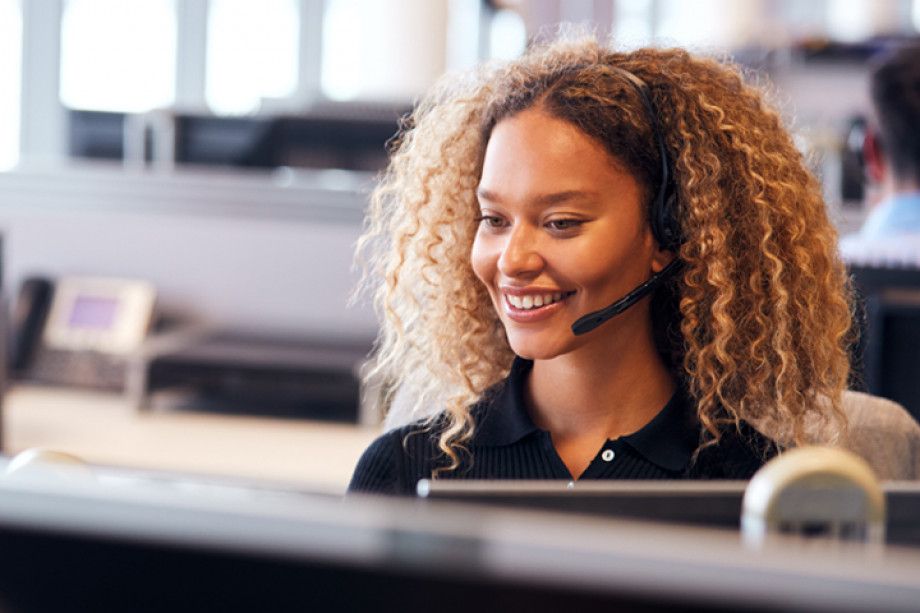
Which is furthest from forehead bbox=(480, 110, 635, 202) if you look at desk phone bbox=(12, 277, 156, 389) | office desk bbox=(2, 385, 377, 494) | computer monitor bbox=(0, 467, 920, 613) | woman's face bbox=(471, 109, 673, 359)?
desk phone bbox=(12, 277, 156, 389)

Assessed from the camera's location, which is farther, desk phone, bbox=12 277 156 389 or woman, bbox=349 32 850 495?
desk phone, bbox=12 277 156 389

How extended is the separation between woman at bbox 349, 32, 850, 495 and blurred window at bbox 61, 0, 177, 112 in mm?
5176

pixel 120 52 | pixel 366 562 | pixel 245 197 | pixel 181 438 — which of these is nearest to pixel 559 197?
pixel 366 562

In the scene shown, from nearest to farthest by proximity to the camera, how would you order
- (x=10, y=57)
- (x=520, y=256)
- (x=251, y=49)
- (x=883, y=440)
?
(x=520, y=256) → (x=883, y=440) → (x=10, y=57) → (x=251, y=49)

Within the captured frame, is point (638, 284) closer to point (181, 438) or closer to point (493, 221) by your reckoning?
point (493, 221)

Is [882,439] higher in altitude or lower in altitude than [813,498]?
lower

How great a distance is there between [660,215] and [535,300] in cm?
15

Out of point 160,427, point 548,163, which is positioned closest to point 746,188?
point 548,163

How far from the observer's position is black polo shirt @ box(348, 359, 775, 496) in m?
0.91

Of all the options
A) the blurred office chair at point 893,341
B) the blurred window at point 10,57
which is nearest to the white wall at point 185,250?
the blurred office chair at point 893,341

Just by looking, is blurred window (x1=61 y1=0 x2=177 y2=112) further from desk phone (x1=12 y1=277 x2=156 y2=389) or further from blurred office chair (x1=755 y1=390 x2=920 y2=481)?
blurred office chair (x1=755 y1=390 x2=920 y2=481)

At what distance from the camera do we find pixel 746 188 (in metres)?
0.98

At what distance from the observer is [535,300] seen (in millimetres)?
905

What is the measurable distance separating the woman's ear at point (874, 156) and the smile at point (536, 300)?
4.28 ft
